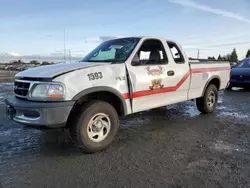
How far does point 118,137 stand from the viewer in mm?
4840

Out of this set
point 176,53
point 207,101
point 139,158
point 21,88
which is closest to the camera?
point 139,158

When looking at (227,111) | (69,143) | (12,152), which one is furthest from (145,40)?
(227,111)

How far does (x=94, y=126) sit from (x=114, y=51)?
66.9 inches

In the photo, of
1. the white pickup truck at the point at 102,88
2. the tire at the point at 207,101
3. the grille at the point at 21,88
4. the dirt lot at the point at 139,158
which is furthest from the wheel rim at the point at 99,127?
the tire at the point at 207,101

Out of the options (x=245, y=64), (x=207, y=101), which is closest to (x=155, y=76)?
(x=207, y=101)

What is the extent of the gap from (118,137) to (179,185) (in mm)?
2014

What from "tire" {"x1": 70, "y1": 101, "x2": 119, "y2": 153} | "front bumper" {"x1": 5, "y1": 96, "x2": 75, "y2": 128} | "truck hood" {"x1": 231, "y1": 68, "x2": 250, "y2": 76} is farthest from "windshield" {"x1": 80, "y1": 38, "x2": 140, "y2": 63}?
"truck hood" {"x1": 231, "y1": 68, "x2": 250, "y2": 76}

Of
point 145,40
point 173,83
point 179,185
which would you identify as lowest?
point 179,185

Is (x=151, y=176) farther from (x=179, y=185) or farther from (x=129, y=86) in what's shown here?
(x=129, y=86)

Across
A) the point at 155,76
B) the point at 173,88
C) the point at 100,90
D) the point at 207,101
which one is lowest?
the point at 207,101

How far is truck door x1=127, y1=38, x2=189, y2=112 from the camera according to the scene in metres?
4.56

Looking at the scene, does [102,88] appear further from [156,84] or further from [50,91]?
[156,84]

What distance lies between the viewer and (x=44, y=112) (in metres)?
3.53

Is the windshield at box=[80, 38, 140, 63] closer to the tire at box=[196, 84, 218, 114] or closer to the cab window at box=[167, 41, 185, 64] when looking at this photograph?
the cab window at box=[167, 41, 185, 64]
